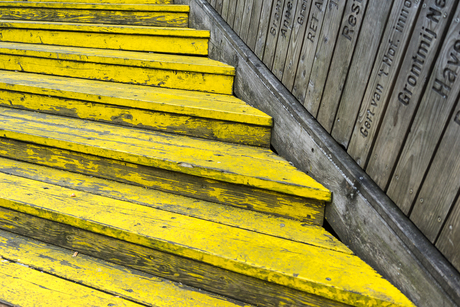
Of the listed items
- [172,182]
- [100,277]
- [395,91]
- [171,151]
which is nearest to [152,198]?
[172,182]

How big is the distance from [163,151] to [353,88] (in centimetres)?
92

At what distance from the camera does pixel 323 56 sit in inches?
55.0

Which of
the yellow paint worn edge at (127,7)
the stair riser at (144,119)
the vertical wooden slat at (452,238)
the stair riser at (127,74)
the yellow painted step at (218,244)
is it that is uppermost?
the yellow paint worn edge at (127,7)

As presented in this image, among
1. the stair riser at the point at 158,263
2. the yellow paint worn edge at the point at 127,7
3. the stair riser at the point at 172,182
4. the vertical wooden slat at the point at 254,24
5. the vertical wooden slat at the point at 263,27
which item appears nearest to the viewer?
the stair riser at the point at 158,263

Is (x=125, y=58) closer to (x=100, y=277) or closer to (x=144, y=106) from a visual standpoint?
(x=144, y=106)

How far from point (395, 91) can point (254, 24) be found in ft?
3.76

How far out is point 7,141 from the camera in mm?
1841

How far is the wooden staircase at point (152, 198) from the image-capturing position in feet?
3.99

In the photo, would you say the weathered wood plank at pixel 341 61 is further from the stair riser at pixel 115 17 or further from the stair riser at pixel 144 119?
the stair riser at pixel 115 17

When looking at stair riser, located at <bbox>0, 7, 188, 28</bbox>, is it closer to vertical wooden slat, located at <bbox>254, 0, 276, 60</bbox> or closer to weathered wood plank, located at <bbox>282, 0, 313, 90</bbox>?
vertical wooden slat, located at <bbox>254, 0, 276, 60</bbox>

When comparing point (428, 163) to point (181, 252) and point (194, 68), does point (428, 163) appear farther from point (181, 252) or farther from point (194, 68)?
point (194, 68)

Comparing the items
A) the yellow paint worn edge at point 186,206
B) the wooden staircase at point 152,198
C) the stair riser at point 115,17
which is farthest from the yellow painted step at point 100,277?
the stair riser at point 115,17

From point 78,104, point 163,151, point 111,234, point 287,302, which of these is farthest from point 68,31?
point 287,302

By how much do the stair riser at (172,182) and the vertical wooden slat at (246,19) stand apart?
1.05 meters
